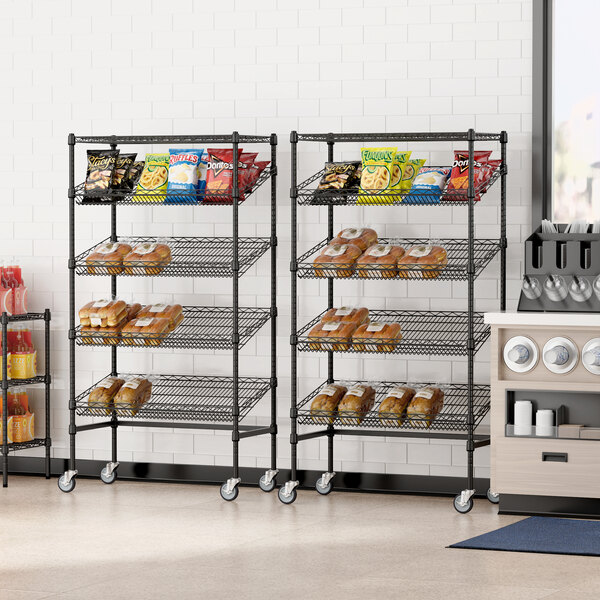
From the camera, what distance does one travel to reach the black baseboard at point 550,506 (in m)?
5.88

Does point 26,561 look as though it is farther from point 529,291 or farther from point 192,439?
point 529,291

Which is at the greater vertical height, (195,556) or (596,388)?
(596,388)

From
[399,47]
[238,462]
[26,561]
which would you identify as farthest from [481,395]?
[26,561]

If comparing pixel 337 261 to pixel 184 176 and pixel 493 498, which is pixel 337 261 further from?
pixel 493 498

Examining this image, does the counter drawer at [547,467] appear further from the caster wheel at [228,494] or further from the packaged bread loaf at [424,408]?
the caster wheel at [228,494]

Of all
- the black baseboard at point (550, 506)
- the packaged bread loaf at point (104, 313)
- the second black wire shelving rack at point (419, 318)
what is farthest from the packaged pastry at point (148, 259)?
the black baseboard at point (550, 506)

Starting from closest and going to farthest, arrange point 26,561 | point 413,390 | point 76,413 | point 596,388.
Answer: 1. point 26,561
2. point 596,388
3. point 413,390
4. point 76,413

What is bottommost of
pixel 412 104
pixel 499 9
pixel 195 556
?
pixel 195 556

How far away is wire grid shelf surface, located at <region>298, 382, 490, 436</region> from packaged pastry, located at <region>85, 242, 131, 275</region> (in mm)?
1223

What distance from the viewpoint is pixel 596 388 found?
581cm

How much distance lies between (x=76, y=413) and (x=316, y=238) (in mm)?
1647

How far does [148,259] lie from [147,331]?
1.24 feet

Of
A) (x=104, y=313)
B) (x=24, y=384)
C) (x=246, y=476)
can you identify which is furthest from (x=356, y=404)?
(x=24, y=384)

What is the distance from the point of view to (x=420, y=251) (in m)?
6.30
